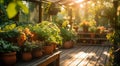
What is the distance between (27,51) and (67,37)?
609 centimetres

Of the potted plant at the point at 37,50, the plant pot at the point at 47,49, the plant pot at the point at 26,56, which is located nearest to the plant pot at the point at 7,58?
the plant pot at the point at 26,56

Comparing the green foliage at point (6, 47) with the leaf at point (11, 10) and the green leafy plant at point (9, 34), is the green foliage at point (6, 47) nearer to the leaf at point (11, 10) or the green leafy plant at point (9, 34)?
the green leafy plant at point (9, 34)

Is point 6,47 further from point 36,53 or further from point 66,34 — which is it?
point 66,34

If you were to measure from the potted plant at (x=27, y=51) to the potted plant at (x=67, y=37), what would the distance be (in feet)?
19.0

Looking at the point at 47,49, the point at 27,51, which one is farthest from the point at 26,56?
the point at 47,49

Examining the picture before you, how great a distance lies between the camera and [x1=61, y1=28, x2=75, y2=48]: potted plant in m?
9.73

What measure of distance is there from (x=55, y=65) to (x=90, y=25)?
287 inches

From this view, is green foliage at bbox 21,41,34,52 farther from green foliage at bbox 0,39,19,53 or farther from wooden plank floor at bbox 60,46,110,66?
wooden plank floor at bbox 60,46,110,66

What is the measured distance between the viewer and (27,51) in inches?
153

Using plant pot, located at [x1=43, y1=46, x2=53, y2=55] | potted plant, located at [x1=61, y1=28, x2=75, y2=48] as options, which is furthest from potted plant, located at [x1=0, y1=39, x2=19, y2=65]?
potted plant, located at [x1=61, y1=28, x2=75, y2=48]

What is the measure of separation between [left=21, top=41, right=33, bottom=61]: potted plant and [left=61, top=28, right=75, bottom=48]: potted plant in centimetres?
579

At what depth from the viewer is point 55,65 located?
5.21 m

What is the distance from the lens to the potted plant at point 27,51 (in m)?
3.79

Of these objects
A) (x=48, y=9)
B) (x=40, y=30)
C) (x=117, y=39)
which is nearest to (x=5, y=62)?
(x=40, y=30)
